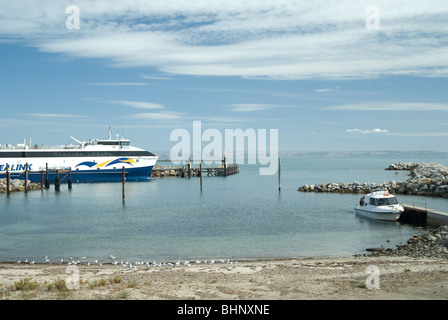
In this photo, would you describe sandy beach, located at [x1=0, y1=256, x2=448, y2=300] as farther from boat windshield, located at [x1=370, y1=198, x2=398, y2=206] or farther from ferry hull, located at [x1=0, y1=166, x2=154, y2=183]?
ferry hull, located at [x1=0, y1=166, x2=154, y2=183]

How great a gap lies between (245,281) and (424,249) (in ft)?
31.8

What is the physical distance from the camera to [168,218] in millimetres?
32156

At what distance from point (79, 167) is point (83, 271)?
58.7 meters

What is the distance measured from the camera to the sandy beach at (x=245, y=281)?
1083 cm

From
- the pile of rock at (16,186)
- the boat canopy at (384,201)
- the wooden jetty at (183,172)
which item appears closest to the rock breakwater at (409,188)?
the boat canopy at (384,201)

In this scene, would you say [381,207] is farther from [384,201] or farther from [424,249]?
[424,249]

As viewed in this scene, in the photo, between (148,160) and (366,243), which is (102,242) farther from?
(148,160)

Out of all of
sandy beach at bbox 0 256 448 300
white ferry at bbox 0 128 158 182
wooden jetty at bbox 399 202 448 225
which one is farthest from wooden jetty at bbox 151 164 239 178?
sandy beach at bbox 0 256 448 300

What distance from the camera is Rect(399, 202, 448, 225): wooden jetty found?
25.8 m

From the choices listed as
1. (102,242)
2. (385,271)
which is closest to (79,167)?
(102,242)

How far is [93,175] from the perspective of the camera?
71.7 m

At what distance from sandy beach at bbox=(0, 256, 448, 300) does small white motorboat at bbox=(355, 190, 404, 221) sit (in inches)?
486

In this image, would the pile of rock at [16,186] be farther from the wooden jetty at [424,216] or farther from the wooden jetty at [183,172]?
the wooden jetty at [424,216]

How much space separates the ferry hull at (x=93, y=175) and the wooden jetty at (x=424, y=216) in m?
51.6
